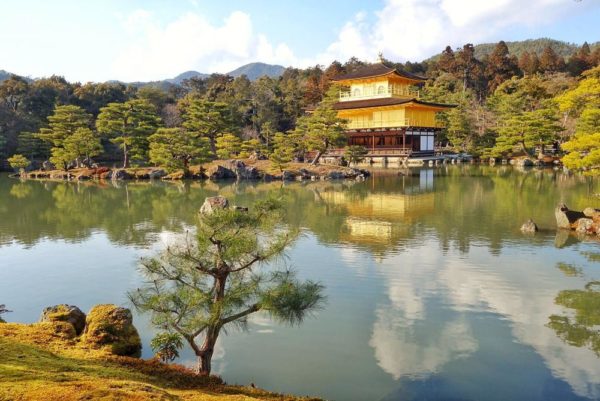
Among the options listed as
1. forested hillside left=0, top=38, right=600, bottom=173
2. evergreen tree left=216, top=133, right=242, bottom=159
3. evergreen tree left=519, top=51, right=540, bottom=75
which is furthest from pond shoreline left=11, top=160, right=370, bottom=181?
evergreen tree left=519, top=51, right=540, bottom=75

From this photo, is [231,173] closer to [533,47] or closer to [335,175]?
[335,175]

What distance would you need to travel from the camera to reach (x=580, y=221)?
13320 millimetres

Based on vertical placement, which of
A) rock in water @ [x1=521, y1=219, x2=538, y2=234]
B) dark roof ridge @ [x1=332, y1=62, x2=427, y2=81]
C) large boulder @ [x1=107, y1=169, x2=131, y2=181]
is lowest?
rock in water @ [x1=521, y1=219, x2=538, y2=234]

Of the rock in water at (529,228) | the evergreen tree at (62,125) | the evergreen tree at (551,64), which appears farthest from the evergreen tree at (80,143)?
the evergreen tree at (551,64)

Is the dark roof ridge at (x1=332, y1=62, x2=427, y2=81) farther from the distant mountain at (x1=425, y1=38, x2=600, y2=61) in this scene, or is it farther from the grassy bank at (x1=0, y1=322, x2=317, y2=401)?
the distant mountain at (x1=425, y1=38, x2=600, y2=61)

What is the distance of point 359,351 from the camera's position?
20.2 ft

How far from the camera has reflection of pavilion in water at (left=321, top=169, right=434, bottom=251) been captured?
1308cm

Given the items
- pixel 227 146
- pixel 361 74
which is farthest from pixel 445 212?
pixel 361 74

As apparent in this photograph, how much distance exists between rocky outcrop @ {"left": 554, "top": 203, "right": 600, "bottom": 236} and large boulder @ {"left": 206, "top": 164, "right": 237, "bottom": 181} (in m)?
21.9

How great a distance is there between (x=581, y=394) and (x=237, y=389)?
3814mm

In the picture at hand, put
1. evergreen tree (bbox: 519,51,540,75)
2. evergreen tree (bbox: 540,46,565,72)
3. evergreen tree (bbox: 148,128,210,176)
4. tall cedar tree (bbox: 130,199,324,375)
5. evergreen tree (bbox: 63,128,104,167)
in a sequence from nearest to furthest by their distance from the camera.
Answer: tall cedar tree (bbox: 130,199,324,375) → evergreen tree (bbox: 148,128,210,176) → evergreen tree (bbox: 63,128,104,167) → evergreen tree (bbox: 540,46,565,72) → evergreen tree (bbox: 519,51,540,75)

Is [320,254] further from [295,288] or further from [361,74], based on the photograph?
[361,74]

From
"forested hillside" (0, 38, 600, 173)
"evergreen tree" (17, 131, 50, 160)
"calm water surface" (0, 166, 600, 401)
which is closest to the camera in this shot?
"calm water surface" (0, 166, 600, 401)

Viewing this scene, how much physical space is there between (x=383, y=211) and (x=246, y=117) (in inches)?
1443
